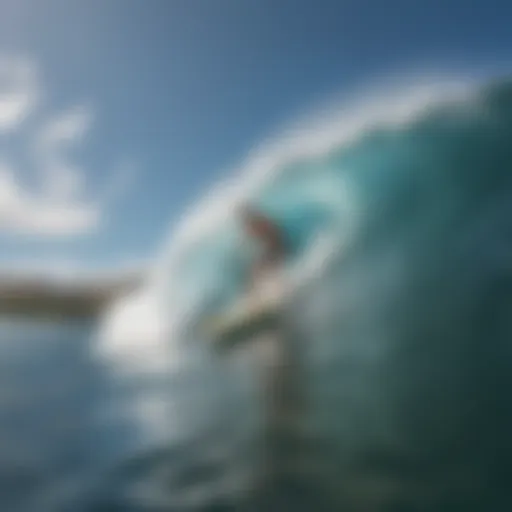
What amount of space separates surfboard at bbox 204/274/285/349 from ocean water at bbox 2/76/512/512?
0.03 meters

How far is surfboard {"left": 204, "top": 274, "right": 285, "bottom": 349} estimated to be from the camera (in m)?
2.14

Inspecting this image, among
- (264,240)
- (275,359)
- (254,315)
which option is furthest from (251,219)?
(275,359)

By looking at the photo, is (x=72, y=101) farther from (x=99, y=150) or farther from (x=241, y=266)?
(x=241, y=266)

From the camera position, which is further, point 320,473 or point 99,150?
point 99,150

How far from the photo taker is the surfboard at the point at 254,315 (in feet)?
7.03

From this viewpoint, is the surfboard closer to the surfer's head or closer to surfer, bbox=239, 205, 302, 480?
surfer, bbox=239, 205, 302, 480

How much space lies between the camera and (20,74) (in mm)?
2195

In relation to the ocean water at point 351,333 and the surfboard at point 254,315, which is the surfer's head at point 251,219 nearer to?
the ocean water at point 351,333

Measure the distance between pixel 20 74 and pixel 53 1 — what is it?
0.19m

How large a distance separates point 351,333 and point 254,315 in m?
0.23

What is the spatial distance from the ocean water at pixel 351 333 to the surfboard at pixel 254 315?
3 centimetres

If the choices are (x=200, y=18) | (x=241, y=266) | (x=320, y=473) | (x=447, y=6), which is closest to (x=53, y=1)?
(x=200, y=18)

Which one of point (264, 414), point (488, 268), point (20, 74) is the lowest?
point (264, 414)

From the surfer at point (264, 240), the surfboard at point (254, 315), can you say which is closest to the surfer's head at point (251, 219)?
the surfer at point (264, 240)
